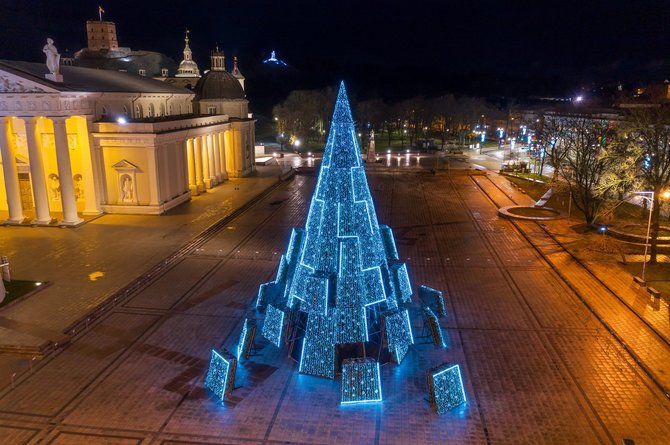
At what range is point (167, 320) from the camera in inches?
628

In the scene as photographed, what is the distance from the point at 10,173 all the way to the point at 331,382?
23.9 m

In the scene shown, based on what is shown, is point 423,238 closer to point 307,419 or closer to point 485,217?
point 485,217

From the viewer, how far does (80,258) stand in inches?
865

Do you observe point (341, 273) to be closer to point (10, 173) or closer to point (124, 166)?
point (124, 166)

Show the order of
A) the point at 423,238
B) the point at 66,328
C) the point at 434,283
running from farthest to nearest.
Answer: the point at 423,238, the point at 434,283, the point at 66,328

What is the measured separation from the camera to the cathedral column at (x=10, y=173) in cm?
2664

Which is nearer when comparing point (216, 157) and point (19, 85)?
point (19, 85)

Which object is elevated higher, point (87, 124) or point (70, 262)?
point (87, 124)

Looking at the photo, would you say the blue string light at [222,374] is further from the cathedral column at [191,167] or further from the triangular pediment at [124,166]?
the cathedral column at [191,167]

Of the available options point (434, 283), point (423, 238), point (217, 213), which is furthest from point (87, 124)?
point (434, 283)

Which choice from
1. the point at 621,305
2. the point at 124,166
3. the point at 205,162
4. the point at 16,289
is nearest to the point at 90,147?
the point at 124,166

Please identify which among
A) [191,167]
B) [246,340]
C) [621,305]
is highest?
[191,167]

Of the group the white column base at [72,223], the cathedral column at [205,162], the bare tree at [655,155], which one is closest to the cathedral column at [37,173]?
the white column base at [72,223]

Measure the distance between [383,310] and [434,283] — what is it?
6886 mm
